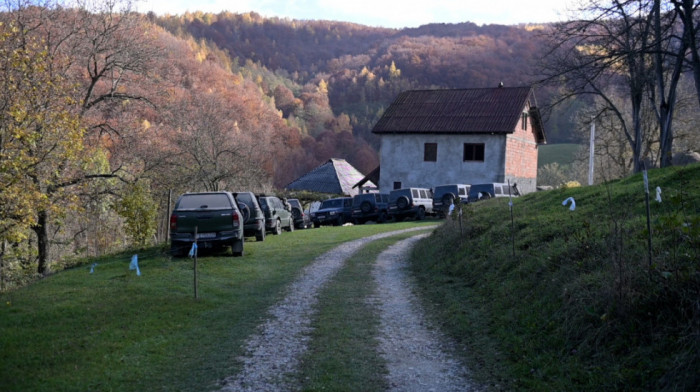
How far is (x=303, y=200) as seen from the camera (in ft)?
171

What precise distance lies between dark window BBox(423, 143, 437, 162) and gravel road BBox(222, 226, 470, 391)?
103 ft

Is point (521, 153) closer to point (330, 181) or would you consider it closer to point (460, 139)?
point (460, 139)

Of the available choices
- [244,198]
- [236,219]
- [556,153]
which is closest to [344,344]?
[236,219]

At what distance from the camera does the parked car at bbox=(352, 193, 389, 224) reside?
3800 cm

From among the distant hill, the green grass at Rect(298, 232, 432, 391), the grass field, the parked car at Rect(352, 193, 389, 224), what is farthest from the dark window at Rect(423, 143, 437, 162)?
the distant hill

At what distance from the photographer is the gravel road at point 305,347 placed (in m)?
6.50

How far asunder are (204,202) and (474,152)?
29.2 metres

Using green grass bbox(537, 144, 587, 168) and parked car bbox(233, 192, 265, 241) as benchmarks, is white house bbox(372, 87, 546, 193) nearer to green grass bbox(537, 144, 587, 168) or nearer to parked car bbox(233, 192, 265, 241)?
parked car bbox(233, 192, 265, 241)

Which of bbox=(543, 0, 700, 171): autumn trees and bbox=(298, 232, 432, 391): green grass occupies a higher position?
bbox=(543, 0, 700, 171): autumn trees

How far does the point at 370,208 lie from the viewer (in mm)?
38219

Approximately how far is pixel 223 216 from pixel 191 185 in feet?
58.7

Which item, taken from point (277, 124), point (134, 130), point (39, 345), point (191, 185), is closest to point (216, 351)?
point (39, 345)

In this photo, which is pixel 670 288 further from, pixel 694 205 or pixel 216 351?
pixel 216 351

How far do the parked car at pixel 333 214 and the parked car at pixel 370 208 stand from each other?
25.2 inches
